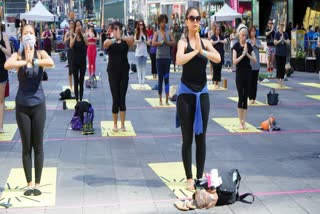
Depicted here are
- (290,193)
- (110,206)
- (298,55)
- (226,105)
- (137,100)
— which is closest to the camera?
(110,206)

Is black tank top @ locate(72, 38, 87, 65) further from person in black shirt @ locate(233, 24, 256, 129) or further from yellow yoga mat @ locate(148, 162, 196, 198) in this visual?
yellow yoga mat @ locate(148, 162, 196, 198)

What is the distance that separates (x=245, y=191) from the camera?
6.80 meters

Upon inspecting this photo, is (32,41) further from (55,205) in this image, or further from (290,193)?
(290,193)

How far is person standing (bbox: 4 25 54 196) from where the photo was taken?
21.1 ft

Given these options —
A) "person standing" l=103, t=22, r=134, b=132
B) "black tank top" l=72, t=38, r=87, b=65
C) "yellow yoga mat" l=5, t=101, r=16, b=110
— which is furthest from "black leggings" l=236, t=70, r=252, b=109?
"yellow yoga mat" l=5, t=101, r=16, b=110

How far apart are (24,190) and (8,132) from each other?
4031 millimetres

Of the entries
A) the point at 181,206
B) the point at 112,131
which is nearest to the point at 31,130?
the point at 181,206

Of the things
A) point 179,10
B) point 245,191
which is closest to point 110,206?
point 245,191

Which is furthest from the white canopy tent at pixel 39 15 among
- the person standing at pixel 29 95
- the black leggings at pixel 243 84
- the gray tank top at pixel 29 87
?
the gray tank top at pixel 29 87

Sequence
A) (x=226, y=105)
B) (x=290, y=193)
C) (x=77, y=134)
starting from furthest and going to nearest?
(x=226, y=105), (x=77, y=134), (x=290, y=193)

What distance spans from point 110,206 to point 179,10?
4522 centimetres

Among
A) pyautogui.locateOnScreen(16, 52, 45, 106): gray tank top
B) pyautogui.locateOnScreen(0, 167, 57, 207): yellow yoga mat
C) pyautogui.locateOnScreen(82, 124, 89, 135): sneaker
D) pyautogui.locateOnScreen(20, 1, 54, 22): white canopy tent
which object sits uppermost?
pyautogui.locateOnScreen(20, 1, 54, 22): white canopy tent

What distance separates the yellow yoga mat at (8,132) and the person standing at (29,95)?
146 inches

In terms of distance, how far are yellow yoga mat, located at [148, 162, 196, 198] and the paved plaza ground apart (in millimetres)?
26
